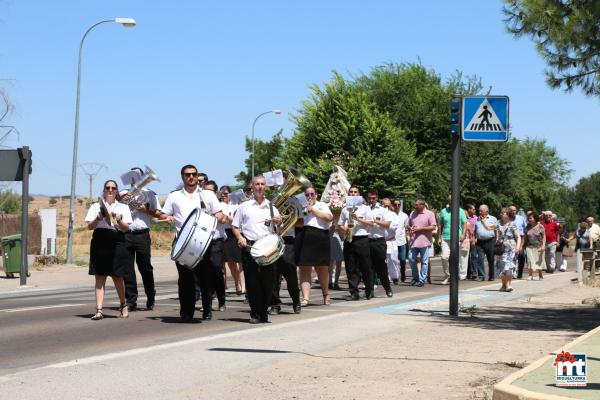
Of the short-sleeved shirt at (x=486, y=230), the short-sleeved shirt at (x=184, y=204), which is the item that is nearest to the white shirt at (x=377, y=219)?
the short-sleeved shirt at (x=184, y=204)

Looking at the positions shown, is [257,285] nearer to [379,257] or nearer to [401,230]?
[379,257]

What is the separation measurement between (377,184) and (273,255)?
41.2 metres

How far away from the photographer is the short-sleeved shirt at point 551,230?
28641 millimetres

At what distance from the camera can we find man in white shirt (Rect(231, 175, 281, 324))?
44.7 ft

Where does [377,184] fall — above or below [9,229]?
above

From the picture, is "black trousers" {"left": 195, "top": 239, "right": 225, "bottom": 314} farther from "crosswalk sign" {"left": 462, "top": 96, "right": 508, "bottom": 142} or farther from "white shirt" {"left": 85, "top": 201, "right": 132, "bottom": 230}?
"crosswalk sign" {"left": 462, "top": 96, "right": 508, "bottom": 142}

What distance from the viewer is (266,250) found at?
532 inches

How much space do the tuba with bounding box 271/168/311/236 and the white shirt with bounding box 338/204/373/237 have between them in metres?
3.01

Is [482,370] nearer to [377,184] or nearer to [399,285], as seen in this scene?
[399,285]

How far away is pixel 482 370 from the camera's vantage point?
30.5ft

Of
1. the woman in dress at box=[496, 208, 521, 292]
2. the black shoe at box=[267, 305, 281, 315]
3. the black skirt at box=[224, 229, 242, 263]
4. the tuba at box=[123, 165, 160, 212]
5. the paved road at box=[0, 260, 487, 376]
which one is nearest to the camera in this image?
the paved road at box=[0, 260, 487, 376]

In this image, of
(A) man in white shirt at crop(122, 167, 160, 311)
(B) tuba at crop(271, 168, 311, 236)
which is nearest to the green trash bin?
(A) man in white shirt at crop(122, 167, 160, 311)

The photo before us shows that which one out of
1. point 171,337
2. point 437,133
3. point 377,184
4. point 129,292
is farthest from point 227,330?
point 437,133

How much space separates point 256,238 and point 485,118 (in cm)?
346
